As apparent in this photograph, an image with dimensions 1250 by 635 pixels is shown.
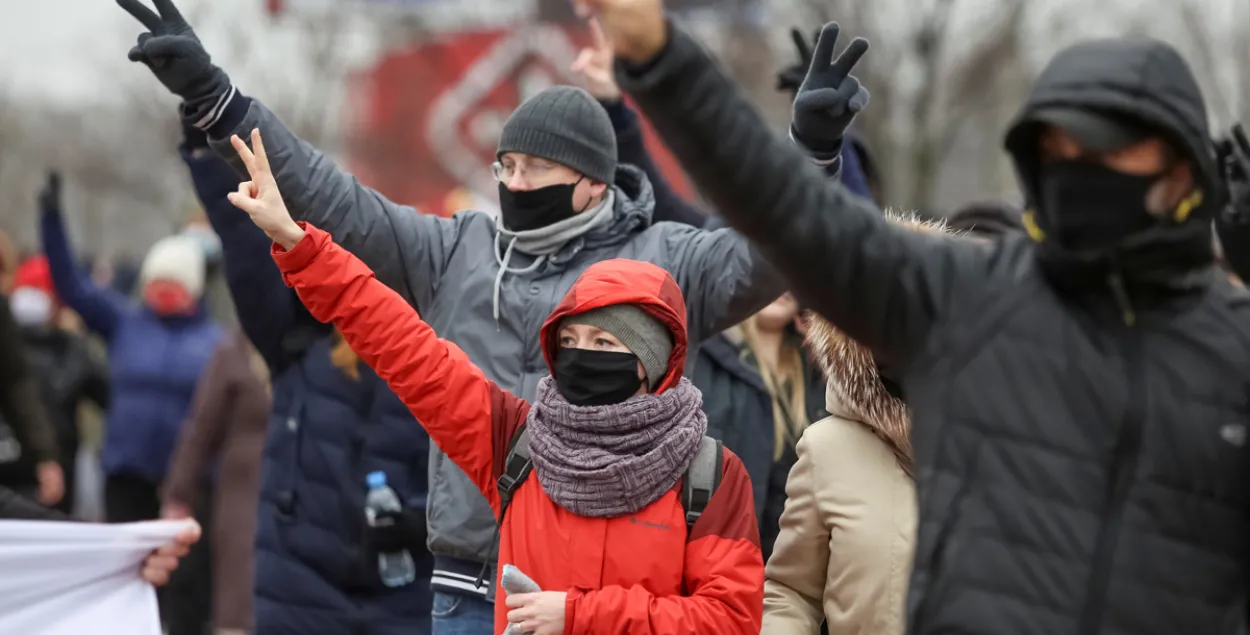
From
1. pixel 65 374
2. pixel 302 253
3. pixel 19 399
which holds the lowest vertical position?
pixel 302 253

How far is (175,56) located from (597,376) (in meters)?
1.42

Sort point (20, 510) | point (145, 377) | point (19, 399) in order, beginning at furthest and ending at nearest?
1. point (145, 377)
2. point (19, 399)
3. point (20, 510)

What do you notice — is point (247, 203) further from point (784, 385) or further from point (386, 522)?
point (784, 385)

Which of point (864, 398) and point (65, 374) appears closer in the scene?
point (864, 398)

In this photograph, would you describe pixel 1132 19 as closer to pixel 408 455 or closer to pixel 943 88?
pixel 943 88

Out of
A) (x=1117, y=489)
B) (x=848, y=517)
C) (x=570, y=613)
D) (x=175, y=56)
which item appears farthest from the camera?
(x=175, y=56)

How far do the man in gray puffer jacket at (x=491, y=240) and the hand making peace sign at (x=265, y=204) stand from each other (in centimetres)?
45

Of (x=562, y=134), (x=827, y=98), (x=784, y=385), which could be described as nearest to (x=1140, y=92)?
(x=827, y=98)

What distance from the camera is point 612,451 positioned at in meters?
3.87

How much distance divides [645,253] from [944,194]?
3864 centimetres

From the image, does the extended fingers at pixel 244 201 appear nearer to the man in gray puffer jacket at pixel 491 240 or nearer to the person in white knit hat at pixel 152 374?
the man in gray puffer jacket at pixel 491 240

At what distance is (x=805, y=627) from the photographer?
3.96 m

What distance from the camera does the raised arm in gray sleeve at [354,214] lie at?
436cm

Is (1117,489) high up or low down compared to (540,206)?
down
